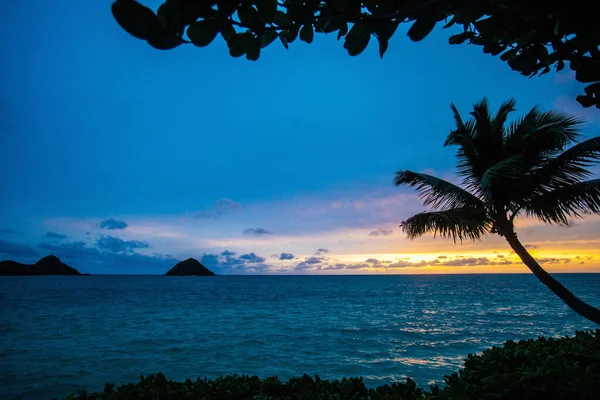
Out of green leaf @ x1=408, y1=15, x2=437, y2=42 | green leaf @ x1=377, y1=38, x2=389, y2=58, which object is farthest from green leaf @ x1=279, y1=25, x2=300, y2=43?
green leaf @ x1=408, y1=15, x2=437, y2=42

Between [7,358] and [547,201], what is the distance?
19378 mm

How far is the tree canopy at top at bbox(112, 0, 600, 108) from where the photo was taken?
47.0 inches

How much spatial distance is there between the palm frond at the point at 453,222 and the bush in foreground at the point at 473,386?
355cm

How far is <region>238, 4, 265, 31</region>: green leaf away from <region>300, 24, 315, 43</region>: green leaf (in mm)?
302

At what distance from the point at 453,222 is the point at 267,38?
8.17 m

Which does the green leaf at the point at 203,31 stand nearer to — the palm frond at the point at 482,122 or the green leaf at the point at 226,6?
the green leaf at the point at 226,6

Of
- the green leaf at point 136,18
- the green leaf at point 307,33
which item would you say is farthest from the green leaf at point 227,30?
the green leaf at point 307,33

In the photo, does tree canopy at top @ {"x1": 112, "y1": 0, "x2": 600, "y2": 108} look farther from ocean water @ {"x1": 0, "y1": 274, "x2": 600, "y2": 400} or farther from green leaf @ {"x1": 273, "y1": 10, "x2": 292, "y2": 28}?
ocean water @ {"x1": 0, "y1": 274, "x2": 600, "y2": 400}

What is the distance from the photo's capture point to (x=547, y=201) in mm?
7547

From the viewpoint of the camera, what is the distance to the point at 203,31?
1.33 m

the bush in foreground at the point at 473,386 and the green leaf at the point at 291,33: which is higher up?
the green leaf at the point at 291,33

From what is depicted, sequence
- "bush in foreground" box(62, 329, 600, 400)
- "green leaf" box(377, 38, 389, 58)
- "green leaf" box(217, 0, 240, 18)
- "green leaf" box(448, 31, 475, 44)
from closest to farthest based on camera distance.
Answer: "green leaf" box(217, 0, 240, 18)
"green leaf" box(377, 38, 389, 58)
"green leaf" box(448, 31, 475, 44)
"bush in foreground" box(62, 329, 600, 400)

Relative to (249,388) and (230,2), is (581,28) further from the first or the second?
(249,388)

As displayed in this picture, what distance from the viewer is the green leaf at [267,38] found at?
1.50 meters
